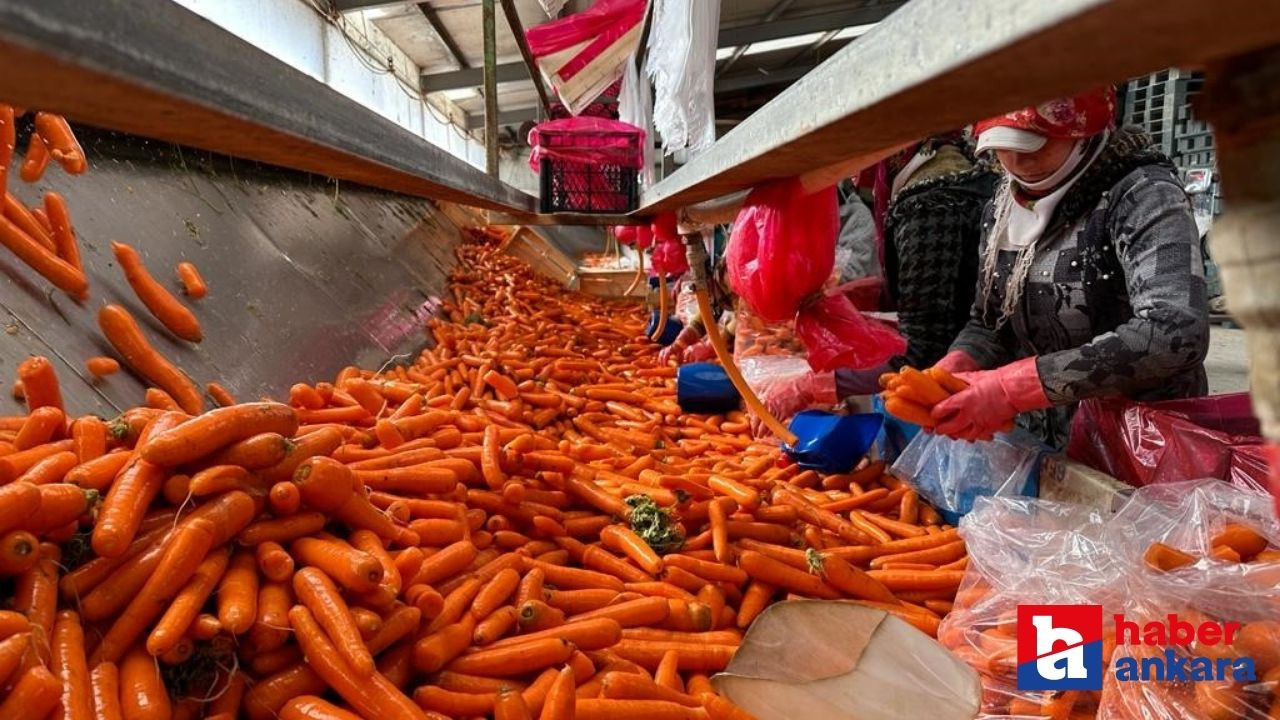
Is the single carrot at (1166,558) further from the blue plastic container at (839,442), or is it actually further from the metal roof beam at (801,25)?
the metal roof beam at (801,25)

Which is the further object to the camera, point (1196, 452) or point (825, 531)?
point (825, 531)

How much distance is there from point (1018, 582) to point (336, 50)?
31.6ft

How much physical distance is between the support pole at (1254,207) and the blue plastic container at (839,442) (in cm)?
258

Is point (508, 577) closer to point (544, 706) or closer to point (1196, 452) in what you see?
point (544, 706)

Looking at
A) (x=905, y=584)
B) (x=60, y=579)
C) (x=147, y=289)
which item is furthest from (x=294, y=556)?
(x=147, y=289)

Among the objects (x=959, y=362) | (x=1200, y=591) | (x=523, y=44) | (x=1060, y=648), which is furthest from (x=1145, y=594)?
(x=523, y=44)

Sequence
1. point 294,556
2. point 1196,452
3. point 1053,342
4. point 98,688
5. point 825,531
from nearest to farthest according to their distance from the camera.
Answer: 1. point 98,688
2. point 294,556
3. point 1196,452
4. point 1053,342
5. point 825,531

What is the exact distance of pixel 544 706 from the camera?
1.53 metres

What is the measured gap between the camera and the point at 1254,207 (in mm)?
440

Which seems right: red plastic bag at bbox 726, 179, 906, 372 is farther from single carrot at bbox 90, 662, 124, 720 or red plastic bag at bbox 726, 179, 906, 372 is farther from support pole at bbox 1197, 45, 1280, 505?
single carrot at bbox 90, 662, 124, 720

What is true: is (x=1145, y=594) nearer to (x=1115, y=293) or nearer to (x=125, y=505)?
(x=1115, y=293)

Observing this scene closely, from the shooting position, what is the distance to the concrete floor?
4488 millimetres

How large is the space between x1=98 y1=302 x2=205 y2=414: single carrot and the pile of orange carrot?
1 centimetres

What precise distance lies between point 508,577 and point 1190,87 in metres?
5.91
